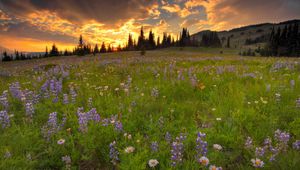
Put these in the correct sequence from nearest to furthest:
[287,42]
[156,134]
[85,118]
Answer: [85,118] → [156,134] → [287,42]

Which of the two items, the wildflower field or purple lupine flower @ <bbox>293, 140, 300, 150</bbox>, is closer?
the wildflower field

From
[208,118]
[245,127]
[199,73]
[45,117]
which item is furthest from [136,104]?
[199,73]

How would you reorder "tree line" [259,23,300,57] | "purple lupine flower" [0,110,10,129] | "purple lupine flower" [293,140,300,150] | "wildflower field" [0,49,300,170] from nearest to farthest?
"wildflower field" [0,49,300,170] < "purple lupine flower" [293,140,300,150] < "purple lupine flower" [0,110,10,129] < "tree line" [259,23,300,57]

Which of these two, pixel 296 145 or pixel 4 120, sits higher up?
pixel 4 120

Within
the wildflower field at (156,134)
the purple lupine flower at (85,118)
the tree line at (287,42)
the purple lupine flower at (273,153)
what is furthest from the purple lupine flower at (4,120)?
the tree line at (287,42)

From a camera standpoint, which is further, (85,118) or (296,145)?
(85,118)

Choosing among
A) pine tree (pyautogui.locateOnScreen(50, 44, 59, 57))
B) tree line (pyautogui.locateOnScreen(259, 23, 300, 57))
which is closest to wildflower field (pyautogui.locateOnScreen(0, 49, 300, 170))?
tree line (pyautogui.locateOnScreen(259, 23, 300, 57))

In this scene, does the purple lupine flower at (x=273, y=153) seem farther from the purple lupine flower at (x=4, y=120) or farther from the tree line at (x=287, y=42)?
the tree line at (x=287, y=42)

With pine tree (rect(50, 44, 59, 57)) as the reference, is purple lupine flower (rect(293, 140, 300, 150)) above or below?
below

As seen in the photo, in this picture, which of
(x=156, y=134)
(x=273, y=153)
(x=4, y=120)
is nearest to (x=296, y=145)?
(x=273, y=153)

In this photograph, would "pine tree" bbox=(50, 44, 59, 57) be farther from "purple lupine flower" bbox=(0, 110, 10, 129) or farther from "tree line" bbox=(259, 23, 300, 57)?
"purple lupine flower" bbox=(0, 110, 10, 129)

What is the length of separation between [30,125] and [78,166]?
64.2 inches

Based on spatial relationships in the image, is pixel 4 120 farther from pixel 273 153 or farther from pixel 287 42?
pixel 287 42

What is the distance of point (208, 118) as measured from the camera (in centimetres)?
406
